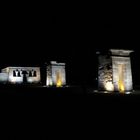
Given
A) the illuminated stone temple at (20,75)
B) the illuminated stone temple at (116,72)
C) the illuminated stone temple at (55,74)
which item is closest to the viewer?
the illuminated stone temple at (116,72)

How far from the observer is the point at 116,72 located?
15.1 m

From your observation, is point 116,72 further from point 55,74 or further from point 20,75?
point 20,75

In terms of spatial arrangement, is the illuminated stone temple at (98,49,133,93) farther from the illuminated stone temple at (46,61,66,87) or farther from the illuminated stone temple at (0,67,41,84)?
the illuminated stone temple at (0,67,41,84)

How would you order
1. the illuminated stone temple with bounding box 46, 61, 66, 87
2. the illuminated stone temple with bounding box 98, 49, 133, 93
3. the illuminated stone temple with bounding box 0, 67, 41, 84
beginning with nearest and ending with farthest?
1. the illuminated stone temple with bounding box 98, 49, 133, 93
2. the illuminated stone temple with bounding box 46, 61, 66, 87
3. the illuminated stone temple with bounding box 0, 67, 41, 84

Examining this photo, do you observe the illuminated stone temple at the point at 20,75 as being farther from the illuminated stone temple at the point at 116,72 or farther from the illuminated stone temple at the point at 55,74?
the illuminated stone temple at the point at 116,72

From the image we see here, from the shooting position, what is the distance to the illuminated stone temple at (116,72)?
15.0m

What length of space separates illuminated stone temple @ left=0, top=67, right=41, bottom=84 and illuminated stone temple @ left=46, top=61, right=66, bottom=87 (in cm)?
1167

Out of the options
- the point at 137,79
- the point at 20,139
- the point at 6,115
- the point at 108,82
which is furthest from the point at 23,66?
the point at 20,139

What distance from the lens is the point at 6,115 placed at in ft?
18.5

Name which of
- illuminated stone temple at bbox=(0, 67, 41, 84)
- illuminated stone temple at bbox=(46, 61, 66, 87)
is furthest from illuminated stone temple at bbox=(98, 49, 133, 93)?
illuminated stone temple at bbox=(0, 67, 41, 84)

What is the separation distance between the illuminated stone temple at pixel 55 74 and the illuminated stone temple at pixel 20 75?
11.7 m

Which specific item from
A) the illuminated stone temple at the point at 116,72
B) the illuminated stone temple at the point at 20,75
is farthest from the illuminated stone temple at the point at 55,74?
the illuminated stone temple at the point at 20,75

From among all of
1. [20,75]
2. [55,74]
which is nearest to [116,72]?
[55,74]

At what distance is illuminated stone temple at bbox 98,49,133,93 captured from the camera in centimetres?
1505
